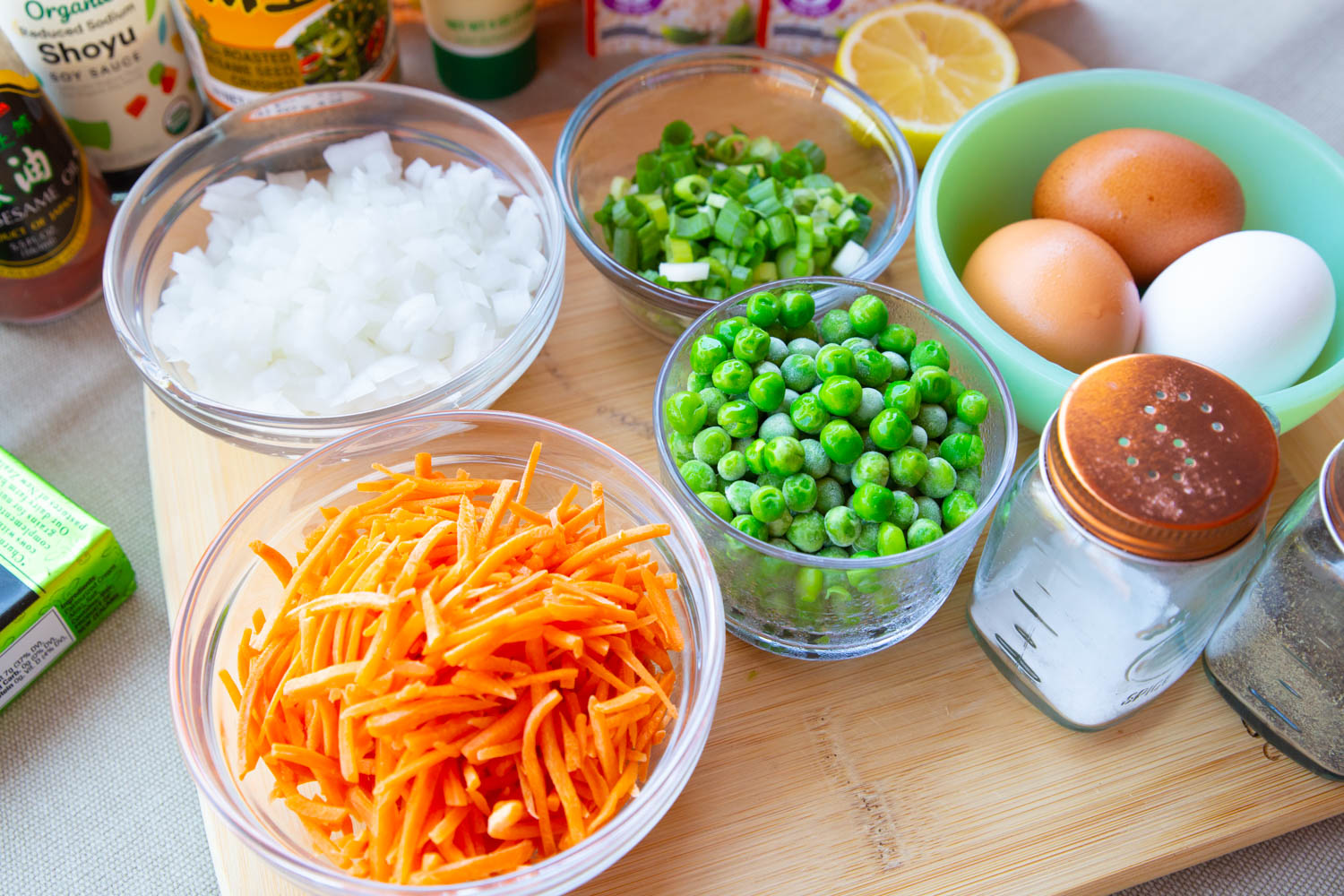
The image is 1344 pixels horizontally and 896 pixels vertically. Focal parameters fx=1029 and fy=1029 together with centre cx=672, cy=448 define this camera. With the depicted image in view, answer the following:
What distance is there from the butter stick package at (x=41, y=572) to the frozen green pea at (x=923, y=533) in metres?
0.84

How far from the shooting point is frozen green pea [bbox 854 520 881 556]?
3.02 feet

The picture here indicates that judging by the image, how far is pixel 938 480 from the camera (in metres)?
0.95

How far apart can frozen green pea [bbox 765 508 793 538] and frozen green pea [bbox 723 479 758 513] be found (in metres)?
0.02

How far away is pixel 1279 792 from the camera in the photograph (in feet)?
3.28

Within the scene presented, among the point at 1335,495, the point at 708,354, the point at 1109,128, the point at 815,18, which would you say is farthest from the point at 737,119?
the point at 1335,495

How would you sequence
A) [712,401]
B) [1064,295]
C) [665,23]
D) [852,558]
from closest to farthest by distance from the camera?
1. [852,558]
2. [712,401]
3. [1064,295]
4. [665,23]

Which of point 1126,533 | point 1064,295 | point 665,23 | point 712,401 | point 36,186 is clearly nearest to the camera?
point 1126,533

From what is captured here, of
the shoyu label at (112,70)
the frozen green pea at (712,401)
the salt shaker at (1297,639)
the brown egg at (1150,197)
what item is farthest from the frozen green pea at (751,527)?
the shoyu label at (112,70)

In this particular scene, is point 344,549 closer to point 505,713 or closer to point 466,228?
point 505,713

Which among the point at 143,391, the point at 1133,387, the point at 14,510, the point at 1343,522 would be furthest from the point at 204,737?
the point at 1343,522

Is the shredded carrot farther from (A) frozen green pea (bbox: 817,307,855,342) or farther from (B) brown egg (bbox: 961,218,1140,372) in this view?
(B) brown egg (bbox: 961,218,1140,372)

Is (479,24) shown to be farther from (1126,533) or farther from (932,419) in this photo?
(1126,533)

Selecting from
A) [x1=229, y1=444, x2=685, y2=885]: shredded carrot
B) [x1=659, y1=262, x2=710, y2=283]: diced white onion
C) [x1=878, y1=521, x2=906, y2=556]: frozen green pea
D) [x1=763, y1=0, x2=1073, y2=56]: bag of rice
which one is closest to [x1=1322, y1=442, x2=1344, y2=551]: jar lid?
[x1=878, y1=521, x2=906, y2=556]: frozen green pea

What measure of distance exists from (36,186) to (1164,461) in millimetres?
1262
